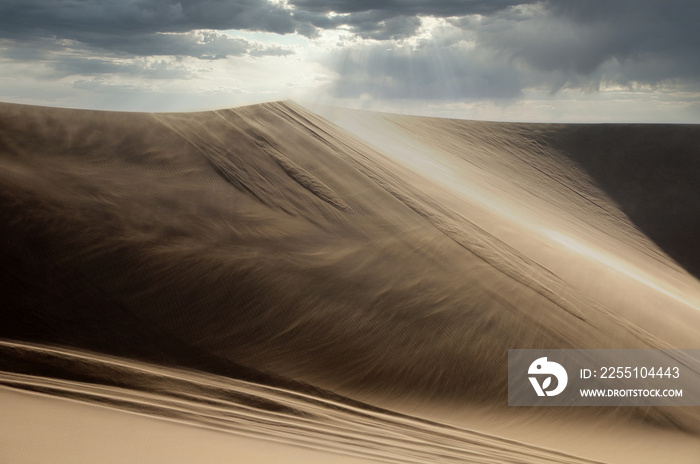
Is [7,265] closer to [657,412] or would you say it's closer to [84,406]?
[84,406]

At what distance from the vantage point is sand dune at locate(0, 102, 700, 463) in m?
6.53

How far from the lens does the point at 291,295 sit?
838 cm

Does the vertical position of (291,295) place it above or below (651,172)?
below

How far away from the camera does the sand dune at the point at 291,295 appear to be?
6527mm

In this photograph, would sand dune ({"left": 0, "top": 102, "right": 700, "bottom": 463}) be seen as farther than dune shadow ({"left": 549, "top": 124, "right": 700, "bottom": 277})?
No

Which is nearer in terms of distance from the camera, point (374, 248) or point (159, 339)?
point (159, 339)

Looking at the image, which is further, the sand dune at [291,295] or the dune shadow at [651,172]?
the dune shadow at [651,172]

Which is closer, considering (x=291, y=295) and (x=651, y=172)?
(x=291, y=295)

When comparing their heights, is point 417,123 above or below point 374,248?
above

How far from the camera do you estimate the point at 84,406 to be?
523 centimetres

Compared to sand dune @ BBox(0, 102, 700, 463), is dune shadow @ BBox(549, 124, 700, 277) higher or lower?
higher

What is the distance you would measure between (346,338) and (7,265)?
5.19 m

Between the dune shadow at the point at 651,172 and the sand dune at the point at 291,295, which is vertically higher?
the dune shadow at the point at 651,172

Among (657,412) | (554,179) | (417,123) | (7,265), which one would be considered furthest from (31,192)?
(554,179)
